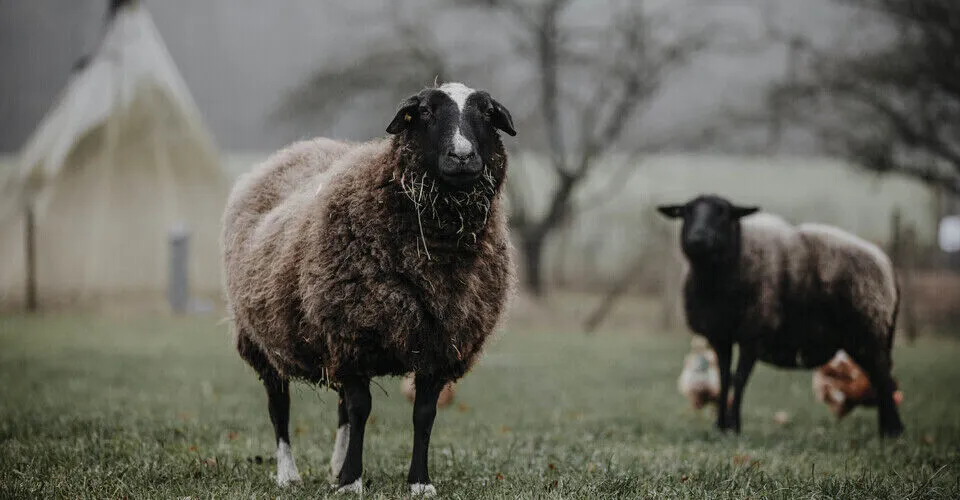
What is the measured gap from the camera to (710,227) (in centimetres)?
787

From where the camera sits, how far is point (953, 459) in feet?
21.2

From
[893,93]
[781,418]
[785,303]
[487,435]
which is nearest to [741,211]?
[785,303]

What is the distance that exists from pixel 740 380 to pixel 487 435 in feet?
7.75

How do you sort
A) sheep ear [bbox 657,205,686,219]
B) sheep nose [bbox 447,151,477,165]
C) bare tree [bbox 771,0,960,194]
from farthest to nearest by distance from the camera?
bare tree [bbox 771,0,960,194]
sheep ear [bbox 657,205,686,219]
sheep nose [bbox 447,151,477,165]

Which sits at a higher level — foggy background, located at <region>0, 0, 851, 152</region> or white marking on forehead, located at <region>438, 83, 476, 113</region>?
foggy background, located at <region>0, 0, 851, 152</region>

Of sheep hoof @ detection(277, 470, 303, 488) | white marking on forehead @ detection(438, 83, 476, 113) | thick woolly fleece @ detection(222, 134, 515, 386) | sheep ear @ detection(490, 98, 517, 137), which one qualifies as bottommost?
sheep hoof @ detection(277, 470, 303, 488)

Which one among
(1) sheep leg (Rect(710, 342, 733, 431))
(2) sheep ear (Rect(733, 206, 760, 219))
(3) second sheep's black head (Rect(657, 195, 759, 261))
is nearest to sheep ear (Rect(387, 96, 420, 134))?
(3) second sheep's black head (Rect(657, 195, 759, 261))

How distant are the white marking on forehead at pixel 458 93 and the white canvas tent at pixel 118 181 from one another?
55.4 feet

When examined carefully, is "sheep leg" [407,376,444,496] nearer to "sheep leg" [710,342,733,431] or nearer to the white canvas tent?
"sheep leg" [710,342,733,431]

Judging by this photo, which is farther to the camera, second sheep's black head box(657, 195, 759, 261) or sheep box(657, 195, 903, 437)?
sheep box(657, 195, 903, 437)

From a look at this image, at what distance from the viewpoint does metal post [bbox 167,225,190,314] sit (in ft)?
64.7

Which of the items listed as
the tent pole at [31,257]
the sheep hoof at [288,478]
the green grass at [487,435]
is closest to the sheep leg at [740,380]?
Result: the green grass at [487,435]

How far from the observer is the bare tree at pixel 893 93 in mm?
16594

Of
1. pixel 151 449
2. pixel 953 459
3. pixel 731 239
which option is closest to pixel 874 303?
pixel 731 239
